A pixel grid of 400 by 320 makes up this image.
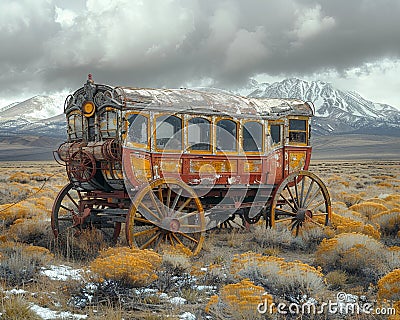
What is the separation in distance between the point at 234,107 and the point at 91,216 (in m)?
3.89

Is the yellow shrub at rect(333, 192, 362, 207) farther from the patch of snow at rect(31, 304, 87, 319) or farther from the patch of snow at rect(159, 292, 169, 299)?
the patch of snow at rect(31, 304, 87, 319)

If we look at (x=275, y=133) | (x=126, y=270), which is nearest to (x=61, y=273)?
(x=126, y=270)

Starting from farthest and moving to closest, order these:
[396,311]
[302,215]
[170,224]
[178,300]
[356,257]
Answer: [302,215] < [170,224] < [356,257] < [178,300] < [396,311]

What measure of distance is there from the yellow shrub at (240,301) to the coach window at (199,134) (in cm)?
402

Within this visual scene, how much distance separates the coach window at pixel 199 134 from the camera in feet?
30.6

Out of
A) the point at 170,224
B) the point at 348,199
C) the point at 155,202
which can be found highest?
the point at 155,202

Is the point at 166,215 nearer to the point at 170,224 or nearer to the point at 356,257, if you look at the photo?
the point at 170,224

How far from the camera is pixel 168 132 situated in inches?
355

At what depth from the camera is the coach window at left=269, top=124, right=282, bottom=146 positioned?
10.7 meters

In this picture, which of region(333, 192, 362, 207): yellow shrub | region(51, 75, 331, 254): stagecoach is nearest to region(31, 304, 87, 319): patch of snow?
region(51, 75, 331, 254): stagecoach

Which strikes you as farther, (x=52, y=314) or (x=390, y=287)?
(x=390, y=287)

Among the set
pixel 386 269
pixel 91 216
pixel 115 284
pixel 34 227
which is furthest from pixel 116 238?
pixel 386 269

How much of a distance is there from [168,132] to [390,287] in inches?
194

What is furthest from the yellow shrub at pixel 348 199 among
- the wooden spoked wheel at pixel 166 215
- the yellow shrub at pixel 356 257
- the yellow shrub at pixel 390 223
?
the wooden spoked wheel at pixel 166 215
